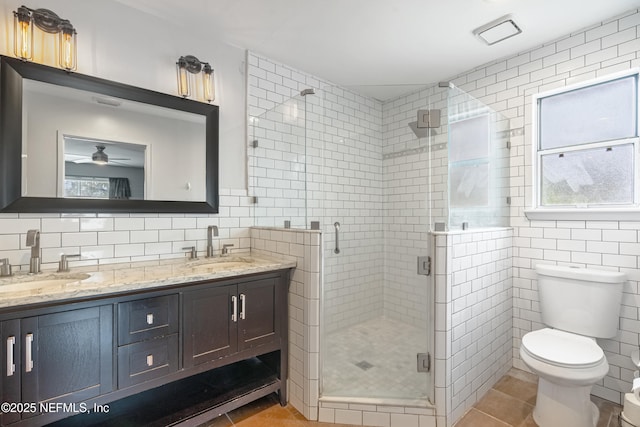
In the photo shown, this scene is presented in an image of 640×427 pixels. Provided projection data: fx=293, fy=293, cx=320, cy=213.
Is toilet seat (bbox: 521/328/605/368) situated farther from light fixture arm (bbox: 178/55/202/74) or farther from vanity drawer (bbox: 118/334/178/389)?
light fixture arm (bbox: 178/55/202/74)

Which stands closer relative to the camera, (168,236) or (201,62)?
(168,236)

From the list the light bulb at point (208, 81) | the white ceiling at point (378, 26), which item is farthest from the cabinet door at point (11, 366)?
the white ceiling at point (378, 26)

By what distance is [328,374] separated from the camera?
199cm

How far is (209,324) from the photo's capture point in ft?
5.53

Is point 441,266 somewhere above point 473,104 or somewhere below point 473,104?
below

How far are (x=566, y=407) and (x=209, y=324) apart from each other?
212 cm

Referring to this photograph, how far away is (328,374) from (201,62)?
2.49 metres

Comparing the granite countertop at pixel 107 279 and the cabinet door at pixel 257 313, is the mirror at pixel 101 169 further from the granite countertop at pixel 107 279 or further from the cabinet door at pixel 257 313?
the cabinet door at pixel 257 313

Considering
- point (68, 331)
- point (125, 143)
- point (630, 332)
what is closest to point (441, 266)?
point (630, 332)

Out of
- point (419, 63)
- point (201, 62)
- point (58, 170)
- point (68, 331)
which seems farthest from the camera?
point (419, 63)

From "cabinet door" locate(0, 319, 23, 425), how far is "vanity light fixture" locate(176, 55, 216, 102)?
170 centimetres

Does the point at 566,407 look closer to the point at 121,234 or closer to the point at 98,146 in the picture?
the point at 121,234

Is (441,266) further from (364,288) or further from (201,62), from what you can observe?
(201,62)

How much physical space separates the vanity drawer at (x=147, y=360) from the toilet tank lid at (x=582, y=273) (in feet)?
8.29
